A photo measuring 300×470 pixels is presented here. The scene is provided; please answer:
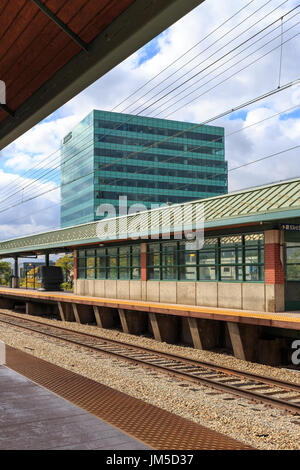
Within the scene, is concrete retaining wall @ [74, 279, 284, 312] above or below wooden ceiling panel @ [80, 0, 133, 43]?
below

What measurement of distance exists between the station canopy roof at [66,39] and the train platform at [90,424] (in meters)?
4.20

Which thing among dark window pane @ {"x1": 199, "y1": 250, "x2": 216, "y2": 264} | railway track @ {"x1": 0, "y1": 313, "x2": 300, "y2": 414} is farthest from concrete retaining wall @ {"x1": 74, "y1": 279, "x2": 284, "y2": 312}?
railway track @ {"x1": 0, "y1": 313, "x2": 300, "y2": 414}

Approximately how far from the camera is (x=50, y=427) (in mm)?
5469

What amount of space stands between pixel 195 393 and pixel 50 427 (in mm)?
5762

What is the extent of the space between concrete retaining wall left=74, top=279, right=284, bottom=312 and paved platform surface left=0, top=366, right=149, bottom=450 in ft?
33.7

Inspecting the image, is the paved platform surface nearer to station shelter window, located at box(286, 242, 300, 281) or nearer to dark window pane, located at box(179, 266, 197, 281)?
station shelter window, located at box(286, 242, 300, 281)

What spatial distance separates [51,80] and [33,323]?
72.6 ft

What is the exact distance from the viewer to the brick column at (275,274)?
51.0 ft

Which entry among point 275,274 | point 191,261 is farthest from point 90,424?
point 191,261

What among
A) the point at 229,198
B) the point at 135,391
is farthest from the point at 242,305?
the point at 135,391

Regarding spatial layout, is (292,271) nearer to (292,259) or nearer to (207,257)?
(292,259)

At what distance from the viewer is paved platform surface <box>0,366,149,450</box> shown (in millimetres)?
4820

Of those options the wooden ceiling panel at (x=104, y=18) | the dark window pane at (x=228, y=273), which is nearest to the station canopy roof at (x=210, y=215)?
the dark window pane at (x=228, y=273)
